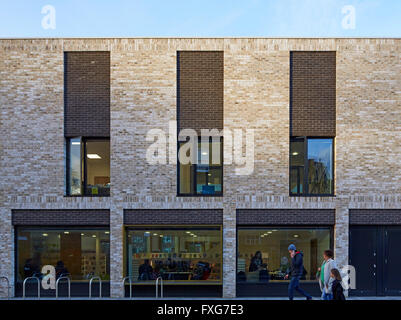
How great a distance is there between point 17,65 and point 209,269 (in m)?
10.3

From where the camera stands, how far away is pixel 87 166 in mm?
12211

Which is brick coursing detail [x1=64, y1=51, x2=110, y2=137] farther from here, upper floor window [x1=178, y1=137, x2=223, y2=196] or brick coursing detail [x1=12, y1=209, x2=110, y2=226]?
upper floor window [x1=178, y1=137, x2=223, y2=196]

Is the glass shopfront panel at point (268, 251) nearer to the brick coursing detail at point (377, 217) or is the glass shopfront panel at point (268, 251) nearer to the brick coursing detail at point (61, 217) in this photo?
the brick coursing detail at point (377, 217)

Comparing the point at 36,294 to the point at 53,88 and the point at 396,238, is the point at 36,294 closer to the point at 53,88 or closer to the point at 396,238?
the point at 53,88

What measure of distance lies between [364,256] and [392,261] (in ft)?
3.33

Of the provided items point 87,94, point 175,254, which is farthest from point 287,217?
point 87,94

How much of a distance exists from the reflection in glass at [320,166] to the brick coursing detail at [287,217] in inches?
31.8

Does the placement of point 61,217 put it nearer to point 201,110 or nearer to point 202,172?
point 202,172

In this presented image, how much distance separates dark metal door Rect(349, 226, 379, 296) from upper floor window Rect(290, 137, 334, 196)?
1.82 metres

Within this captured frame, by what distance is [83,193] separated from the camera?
12109mm

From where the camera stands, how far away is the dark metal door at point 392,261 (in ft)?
38.5

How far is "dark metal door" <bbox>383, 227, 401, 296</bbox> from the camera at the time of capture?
1173cm

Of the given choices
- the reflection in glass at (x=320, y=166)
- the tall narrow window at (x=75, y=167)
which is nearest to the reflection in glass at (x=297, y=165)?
the reflection in glass at (x=320, y=166)

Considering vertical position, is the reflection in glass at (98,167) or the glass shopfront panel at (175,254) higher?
the reflection in glass at (98,167)
